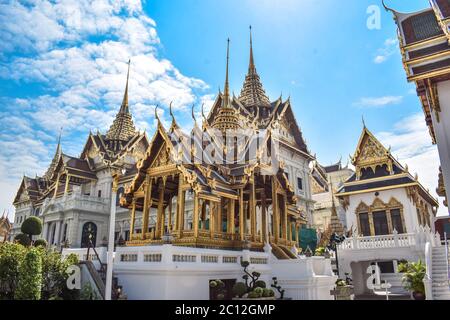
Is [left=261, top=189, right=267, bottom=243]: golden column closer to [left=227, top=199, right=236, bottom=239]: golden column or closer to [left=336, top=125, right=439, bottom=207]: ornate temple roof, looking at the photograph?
[left=227, top=199, right=236, bottom=239]: golden column

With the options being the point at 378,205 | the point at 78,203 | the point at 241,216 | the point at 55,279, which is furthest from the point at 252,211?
the point at 78,203

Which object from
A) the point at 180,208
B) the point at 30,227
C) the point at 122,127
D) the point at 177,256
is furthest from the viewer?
the point at 122,127

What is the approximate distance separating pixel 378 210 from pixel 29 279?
1999 cm

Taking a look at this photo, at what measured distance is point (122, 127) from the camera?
137 ft

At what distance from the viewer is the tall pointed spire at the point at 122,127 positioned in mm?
41031

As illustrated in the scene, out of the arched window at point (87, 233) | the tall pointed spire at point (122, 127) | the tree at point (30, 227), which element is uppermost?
the tall pointed spire at point (122, 127)

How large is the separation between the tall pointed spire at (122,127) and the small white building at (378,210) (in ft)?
89.3

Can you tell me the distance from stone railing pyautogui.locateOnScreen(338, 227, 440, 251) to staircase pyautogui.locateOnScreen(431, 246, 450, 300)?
1695 mm

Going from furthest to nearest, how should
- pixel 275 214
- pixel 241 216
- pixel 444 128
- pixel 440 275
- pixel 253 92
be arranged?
pixel 253 92, pixel 444 128, pixel 440 275, pixel 275 214, pixel 241 216

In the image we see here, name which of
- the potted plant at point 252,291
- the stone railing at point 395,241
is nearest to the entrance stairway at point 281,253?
the potted plant at point 252,291

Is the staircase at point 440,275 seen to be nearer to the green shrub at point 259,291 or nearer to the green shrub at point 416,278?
the green shrub at point 416,278

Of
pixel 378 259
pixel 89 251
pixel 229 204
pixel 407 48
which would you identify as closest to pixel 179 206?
pixel 229 204

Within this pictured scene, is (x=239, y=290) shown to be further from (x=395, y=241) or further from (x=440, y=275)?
(x=395, y=241)

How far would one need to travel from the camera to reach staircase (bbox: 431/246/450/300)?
11.1 m
